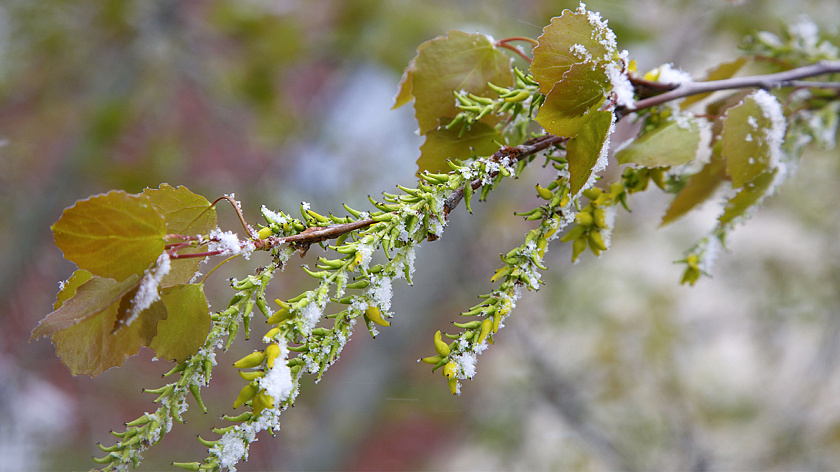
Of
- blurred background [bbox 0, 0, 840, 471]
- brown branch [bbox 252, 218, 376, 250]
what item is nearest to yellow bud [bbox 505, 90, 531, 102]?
brown branch [bbox 252, 218, 376, 250]

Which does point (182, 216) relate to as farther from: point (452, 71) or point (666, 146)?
point (666, 146)

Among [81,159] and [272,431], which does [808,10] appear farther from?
[81,159]

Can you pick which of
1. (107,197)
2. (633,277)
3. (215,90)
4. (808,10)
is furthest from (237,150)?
(107,197)

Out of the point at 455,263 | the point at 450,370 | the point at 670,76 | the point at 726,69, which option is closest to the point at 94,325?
the point at 450,370

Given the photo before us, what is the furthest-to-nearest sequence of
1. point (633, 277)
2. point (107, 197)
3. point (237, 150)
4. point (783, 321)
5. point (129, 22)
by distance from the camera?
point (237, 150) < point (633, 277) < point (783, 321) < point (129, 22) < point (107, 197)

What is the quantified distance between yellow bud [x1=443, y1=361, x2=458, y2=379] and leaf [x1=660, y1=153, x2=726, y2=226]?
0.97 feet

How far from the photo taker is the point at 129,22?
1.76 m

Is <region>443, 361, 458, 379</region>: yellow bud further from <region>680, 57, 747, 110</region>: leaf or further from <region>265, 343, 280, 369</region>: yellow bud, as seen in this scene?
<region>680, 57, 747, 110</region>: leaf

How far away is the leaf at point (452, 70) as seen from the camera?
0.45 metres

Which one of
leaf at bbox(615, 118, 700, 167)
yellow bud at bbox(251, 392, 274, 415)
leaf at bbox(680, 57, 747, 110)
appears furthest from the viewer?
leaf at bbox(680, 57, 747, 110)

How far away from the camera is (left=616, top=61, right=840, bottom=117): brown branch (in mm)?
425

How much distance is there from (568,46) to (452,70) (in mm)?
119

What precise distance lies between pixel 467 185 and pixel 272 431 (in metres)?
0.20

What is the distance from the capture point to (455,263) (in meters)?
1.96
